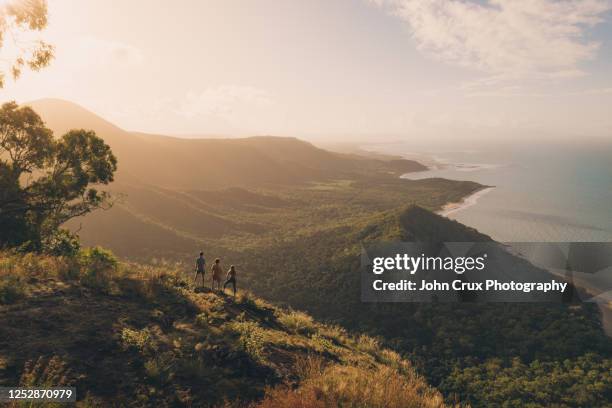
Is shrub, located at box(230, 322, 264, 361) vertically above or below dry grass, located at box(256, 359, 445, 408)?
below

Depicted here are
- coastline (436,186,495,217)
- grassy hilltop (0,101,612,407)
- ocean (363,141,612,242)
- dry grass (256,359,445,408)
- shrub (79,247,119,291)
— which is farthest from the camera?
coastline (436,186,495,217)

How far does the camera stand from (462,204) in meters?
112

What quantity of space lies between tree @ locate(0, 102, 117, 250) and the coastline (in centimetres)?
9131

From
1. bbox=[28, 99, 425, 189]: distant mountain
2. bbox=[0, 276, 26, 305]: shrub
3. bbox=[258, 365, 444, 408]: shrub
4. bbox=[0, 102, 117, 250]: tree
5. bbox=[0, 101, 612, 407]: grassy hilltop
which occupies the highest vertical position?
bbox=[28, 99, 425, 189]: distant mountain

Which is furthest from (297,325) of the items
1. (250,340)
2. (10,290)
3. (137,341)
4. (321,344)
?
(10,290)

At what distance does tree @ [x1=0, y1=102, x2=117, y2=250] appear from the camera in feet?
54.2

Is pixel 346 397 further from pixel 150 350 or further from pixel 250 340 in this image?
pixel 150 350

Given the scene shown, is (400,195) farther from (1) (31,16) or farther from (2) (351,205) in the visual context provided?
(1) (31,16)

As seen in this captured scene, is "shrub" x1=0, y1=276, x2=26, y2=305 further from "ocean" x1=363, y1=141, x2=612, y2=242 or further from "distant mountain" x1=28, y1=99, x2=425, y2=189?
"distant mountain" x1=28, y1=99, x2=425, y2=189

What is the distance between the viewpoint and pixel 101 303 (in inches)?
402

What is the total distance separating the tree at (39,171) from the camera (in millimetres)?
16531

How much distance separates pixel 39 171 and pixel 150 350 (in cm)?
1461

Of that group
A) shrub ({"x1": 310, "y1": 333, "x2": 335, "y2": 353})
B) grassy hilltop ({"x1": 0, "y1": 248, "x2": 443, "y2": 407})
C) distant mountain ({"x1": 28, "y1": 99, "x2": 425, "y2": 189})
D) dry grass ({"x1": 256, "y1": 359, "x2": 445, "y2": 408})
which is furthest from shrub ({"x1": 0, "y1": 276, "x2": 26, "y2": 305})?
distant mountain ({"x1": 28, "y1": 99, "x2": 425, "y2": 189})

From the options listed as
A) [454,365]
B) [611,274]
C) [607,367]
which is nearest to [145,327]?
[454,365]
